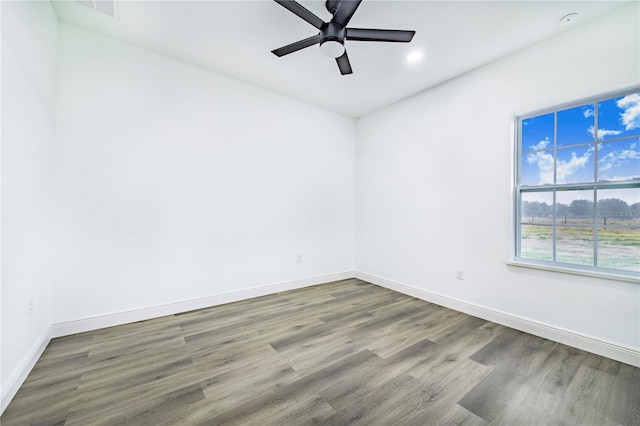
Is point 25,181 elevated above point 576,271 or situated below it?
above

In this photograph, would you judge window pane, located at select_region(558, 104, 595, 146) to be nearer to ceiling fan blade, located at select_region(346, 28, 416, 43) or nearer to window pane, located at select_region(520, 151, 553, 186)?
window pane, located at select_region(520, 151, 553, 186)

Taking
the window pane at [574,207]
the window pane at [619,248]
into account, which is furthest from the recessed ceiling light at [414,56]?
the window pane at [619,248]

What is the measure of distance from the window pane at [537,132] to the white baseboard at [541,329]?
1770mm

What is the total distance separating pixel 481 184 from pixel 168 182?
3.55m

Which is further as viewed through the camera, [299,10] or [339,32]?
[339,32]

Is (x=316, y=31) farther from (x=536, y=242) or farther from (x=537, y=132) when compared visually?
(x=536, y=242)

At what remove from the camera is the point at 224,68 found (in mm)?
3014

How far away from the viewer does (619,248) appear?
7.01 feet

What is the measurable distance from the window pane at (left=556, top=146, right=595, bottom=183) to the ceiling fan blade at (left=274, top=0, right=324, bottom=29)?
2582mm

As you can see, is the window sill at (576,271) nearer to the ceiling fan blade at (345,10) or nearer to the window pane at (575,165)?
the window pane at (575,165)

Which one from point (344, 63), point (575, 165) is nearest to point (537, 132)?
point (575, 165)

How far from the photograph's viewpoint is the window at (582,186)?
6.91 feet

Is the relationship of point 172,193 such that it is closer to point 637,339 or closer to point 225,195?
point 225,195

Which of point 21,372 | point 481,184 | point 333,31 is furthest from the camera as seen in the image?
point 481,184
